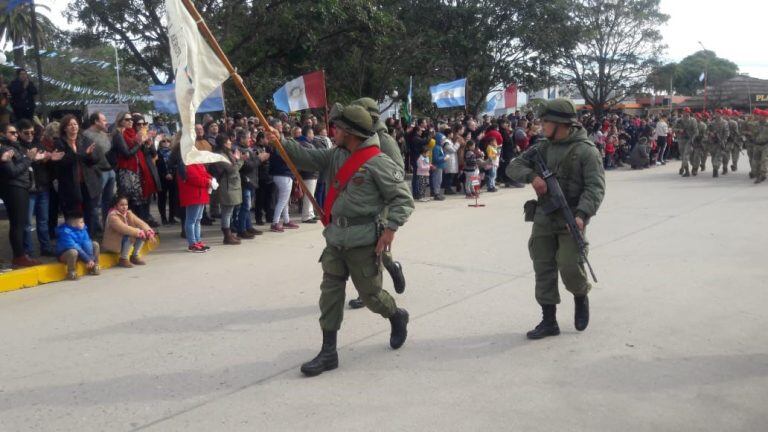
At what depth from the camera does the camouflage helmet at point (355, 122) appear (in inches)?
175

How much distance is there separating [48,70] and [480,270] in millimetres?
17934

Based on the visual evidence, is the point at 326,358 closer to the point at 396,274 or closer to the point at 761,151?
the point at 396,274

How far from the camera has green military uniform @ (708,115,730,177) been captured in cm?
1702

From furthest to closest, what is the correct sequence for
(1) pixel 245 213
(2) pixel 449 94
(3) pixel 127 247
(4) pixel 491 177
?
1. (2) pixel 449 94
2. (4) pixel 491 177
3. (1) pixel 245 213
4. (3) pixel 127 247

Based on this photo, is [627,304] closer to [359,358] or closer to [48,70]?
[359,358]

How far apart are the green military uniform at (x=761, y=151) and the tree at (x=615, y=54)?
2404 cm

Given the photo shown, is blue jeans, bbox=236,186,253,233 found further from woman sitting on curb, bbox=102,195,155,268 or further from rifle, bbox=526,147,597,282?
rifle, bbox=526,147,597,282

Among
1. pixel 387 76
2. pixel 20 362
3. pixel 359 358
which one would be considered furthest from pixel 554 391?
pixel 387 76

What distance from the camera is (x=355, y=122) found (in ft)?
14.6

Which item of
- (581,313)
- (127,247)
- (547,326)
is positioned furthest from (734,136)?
(127,247)

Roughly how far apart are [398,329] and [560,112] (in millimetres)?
1938

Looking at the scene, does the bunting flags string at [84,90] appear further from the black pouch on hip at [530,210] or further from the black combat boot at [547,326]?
the black combat boot at [547,326]

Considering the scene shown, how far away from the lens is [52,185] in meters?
8.45

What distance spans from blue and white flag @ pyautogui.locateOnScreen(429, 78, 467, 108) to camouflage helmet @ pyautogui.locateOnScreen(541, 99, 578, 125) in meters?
13.2
